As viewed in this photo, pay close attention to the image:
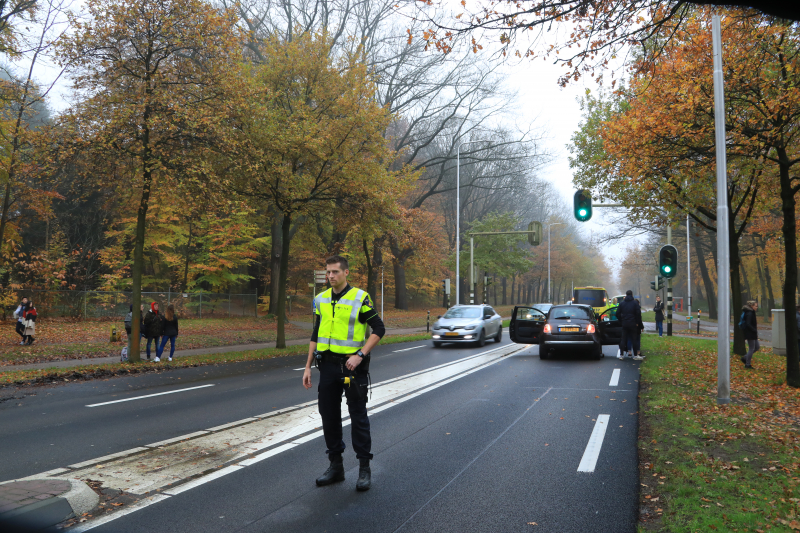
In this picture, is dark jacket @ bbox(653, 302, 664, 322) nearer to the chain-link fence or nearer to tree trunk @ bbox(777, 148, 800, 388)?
tree trunk @ bbox(777, 148, 800, 388)

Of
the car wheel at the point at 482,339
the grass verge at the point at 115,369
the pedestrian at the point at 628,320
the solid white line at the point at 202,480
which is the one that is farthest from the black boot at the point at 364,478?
the car wheel at the point at 482,339

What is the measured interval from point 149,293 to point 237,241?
6.63 meters

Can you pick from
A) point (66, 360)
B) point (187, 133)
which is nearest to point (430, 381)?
point (187, 133)

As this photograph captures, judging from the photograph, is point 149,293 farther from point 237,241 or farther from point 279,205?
point 279,205

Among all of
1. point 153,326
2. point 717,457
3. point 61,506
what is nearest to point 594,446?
point 717,457

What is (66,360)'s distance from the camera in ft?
53.0

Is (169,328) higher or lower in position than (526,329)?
higher

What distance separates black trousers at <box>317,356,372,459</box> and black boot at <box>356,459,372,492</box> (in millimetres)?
77

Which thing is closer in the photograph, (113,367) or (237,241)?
(113,367)

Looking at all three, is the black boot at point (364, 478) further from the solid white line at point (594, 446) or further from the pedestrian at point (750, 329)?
the pedestrian at point (750, 329)

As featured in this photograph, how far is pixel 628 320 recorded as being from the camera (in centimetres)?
1617

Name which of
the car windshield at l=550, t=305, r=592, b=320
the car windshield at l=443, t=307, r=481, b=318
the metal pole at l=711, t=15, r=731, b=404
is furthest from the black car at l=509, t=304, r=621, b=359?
the metal pole at l=711, t=15, r=731, b=404

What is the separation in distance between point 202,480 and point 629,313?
13.5 meters

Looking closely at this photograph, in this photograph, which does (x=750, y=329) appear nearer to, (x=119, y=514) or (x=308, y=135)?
(x=308, y=135)
